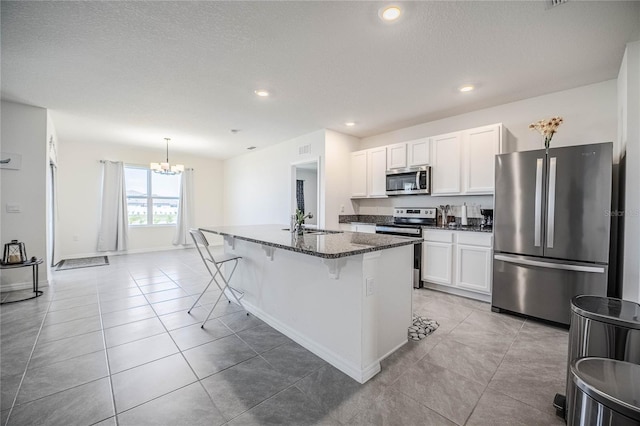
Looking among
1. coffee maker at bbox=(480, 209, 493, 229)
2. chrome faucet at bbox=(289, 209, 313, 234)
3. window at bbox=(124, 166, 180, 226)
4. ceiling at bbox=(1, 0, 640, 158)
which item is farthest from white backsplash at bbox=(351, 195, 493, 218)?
window at bbox=(124, 166, 180, 226)

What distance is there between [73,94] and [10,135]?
1264 millimetres

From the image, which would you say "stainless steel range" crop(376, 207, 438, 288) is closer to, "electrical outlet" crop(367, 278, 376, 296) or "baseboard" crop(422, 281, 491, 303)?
"baseboard" crop(422, 281, 491, 303)

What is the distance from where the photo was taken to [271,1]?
6.06 feet

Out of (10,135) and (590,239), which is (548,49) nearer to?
(590,239)

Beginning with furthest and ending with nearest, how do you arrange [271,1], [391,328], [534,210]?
[534,210], [391,328], [271,1]

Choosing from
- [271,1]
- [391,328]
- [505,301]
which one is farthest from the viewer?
[505,301]

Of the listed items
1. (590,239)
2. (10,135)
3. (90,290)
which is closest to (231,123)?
(10,135)

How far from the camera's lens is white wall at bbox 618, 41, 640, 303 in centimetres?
227

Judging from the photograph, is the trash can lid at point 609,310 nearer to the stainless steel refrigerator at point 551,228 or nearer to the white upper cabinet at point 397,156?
the stainless steel refrigerator at point 551,228

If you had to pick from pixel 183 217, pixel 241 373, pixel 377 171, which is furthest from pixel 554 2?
pixel 183 217

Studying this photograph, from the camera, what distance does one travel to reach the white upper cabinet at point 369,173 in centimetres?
473

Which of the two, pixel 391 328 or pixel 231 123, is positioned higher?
pixel 231 123

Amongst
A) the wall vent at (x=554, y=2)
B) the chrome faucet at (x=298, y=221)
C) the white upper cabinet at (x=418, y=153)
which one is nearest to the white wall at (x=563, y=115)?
the white upper cabinet at (x=418, y=153)

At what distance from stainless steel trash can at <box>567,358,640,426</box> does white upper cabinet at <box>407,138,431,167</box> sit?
3.35 meters
